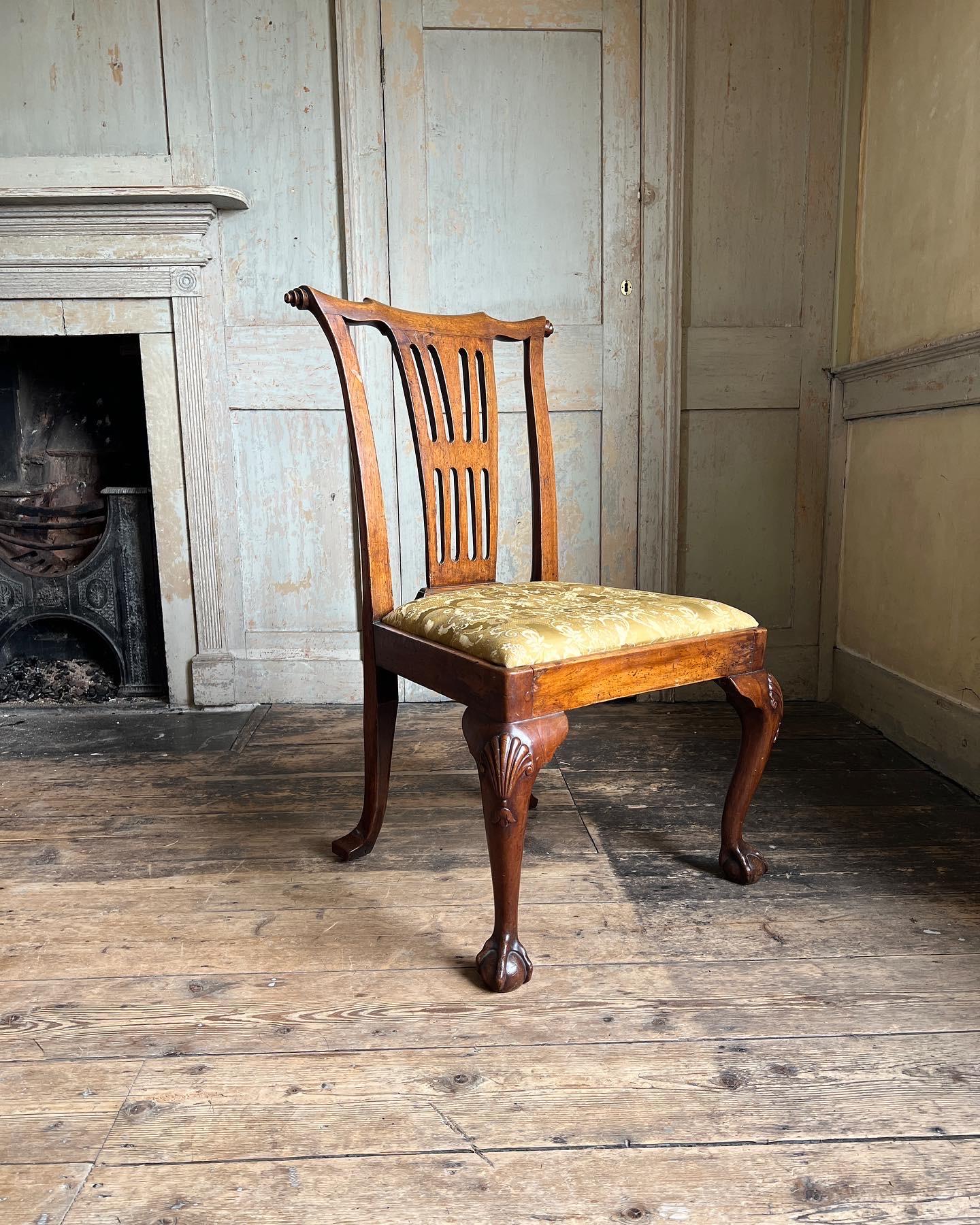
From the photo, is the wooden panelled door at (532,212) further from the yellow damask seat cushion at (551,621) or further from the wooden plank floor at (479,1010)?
the yellow damask seat cushion at (551,621)

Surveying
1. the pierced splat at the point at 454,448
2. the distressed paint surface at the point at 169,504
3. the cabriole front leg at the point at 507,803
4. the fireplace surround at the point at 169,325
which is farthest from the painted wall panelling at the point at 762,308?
the cabriole front leg at the point at 507,803

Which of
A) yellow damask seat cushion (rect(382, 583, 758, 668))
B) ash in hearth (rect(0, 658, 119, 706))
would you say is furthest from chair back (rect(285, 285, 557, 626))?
ash in hearth (rect(0, 658, 119, 706))

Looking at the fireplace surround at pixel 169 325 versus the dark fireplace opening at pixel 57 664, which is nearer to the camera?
the fireplace surround at pixel 169 325

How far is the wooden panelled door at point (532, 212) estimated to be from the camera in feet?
8.38

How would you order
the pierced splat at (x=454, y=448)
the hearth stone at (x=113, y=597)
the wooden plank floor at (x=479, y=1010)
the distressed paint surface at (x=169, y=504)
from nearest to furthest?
1. the wooden plank floor at (x=479, y=1010)
2. the pierced splat at (x=454, y=448)
3. the distressed paint surface at (x=169, y=504)
4. the hearth stone at (x=113, y=597)

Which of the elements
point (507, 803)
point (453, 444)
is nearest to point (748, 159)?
point (453, 444)

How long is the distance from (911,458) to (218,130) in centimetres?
219

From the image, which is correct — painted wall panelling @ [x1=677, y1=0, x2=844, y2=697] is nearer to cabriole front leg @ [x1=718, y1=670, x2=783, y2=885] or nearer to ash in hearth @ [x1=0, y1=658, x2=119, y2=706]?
cabriole front leg @ [x1=718, y1=670, x2=783, y2=885]

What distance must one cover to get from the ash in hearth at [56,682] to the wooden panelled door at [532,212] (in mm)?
1138

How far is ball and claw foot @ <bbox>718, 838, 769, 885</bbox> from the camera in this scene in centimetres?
158

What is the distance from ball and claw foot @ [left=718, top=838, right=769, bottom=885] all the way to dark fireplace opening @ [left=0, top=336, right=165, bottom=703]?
204cm

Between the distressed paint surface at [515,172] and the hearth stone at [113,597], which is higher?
the distressed paint surface at [515,172]

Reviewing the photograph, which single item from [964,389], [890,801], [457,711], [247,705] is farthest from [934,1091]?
[247,705]

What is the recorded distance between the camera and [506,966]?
1271 mm
